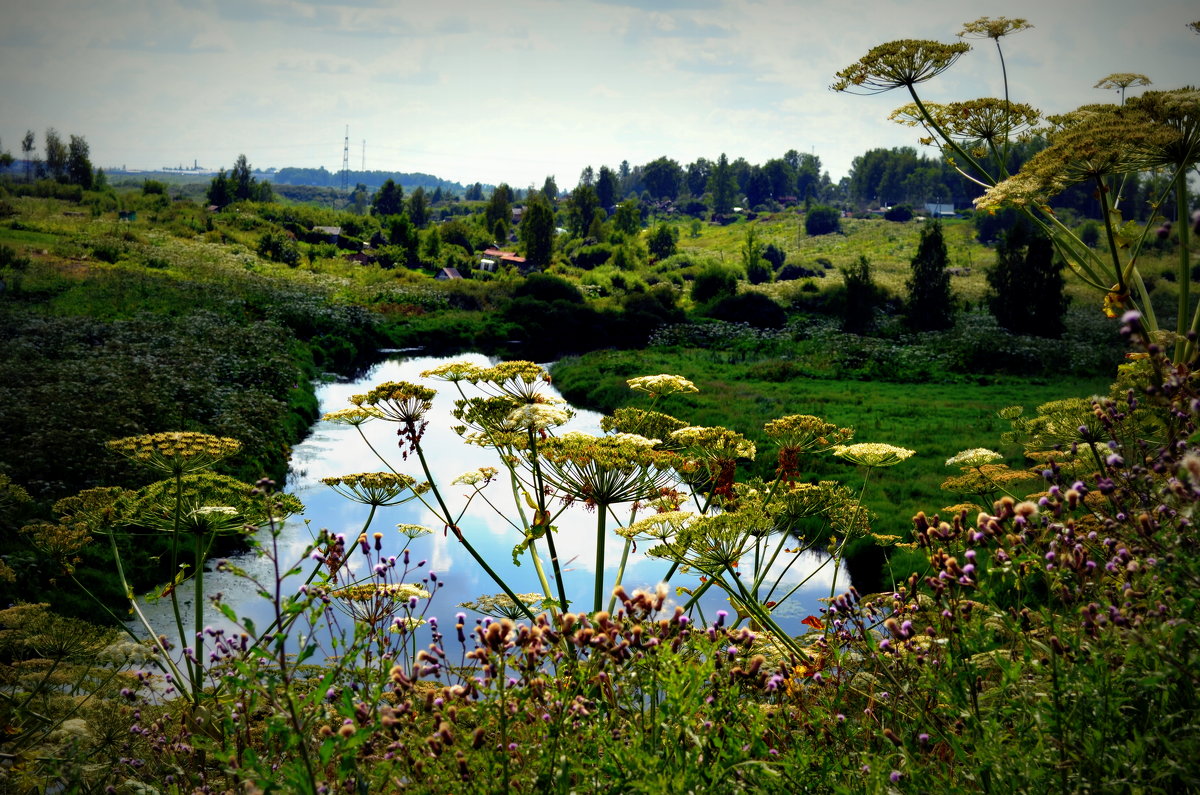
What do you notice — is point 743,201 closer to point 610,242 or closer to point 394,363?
point 610,242

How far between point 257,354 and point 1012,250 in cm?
3669

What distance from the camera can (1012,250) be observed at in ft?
133

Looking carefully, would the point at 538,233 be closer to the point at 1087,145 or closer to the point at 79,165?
the point at 79,165

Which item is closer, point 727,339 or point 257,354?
point 257,354

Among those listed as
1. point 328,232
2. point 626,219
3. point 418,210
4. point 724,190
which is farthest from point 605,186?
point 328,232

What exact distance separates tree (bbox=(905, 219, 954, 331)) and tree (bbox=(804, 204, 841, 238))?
8127cm

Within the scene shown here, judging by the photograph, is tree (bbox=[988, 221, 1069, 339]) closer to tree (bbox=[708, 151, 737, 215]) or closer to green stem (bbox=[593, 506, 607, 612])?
green stem (bbox=[593, 506, 607, 612])

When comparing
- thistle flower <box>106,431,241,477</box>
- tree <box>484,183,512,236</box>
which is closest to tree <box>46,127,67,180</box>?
tree <box>484,183,512,236</box>

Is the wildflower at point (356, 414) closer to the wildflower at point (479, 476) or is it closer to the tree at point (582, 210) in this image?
the wildflower at point (479, 476)

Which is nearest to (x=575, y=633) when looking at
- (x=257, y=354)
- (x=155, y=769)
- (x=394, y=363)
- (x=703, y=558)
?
(x=703, y=558)

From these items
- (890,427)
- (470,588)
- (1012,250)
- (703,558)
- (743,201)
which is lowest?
(470,588)

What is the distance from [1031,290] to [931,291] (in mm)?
5029

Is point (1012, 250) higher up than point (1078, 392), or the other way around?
point (1012, 250)

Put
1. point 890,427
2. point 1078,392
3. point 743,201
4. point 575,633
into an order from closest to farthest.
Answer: point 575,633 < point 890,427 < point 1078,392 < point 743,201
